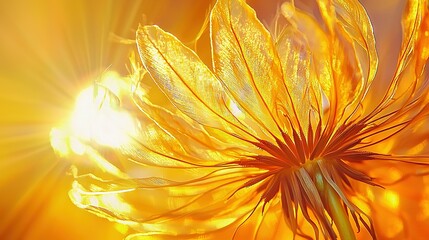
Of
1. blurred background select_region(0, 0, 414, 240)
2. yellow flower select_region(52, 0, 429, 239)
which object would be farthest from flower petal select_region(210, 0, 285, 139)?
blurred background select_region(0, 0, 414, 240)

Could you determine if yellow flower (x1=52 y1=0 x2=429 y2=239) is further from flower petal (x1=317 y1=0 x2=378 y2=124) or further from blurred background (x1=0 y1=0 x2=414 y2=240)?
blurred background (x1=0 y1=0 x2=414 y2=240)

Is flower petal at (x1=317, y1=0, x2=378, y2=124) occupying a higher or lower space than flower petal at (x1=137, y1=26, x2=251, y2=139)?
higher

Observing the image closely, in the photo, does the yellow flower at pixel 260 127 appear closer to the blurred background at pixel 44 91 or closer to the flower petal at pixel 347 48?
the flower petal at pixel 347 48

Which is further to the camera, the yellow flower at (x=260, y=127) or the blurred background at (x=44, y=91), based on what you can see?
the blurred background at (x=44, y=91)

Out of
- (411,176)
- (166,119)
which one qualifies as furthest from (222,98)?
(411,176)

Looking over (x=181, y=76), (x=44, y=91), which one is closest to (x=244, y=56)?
(x=181, y=76)

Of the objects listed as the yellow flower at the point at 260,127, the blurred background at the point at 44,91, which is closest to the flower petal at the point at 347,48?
the yellow flower at the point at 260,127

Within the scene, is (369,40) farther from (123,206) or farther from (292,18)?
(123,206)
